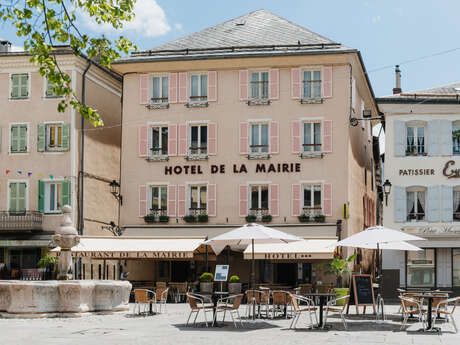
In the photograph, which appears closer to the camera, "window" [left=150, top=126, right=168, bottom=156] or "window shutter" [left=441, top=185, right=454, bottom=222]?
"window shutter" [left=441, top=185, right=454, bottom=222]

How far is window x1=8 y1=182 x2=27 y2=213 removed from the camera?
1373 inches

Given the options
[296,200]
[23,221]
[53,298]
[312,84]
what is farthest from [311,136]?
[53,298]

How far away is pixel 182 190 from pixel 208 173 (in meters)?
1.22

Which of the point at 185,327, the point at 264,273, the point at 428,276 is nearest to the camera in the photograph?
the point at 185,327

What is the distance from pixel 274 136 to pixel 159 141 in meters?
4.73

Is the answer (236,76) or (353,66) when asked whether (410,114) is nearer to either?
(353,66)

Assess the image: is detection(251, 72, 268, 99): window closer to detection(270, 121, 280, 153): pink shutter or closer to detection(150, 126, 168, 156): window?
detection(270, 121, 280, 153): pink shutter

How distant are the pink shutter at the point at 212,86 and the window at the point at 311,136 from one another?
3796 mm

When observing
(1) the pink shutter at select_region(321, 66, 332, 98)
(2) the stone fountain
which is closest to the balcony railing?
(1) the pink shutter at select_region(321, 66, 332, 98)

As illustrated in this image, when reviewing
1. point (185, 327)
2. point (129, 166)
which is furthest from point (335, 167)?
point (185, 327)

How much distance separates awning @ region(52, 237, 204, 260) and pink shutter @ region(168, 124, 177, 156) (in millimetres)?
4517

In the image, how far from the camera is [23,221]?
34281mm

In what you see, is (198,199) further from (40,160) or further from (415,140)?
(415,140)

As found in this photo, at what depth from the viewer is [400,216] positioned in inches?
1240
